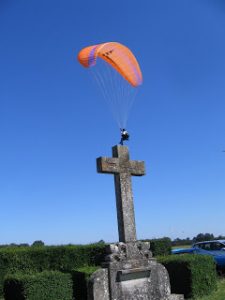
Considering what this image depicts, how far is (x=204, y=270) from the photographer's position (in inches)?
558

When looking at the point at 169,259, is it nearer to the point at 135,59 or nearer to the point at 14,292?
the point at 14,292

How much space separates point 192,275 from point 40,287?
469cm

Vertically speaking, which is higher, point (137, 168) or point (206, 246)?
point (137, 168)

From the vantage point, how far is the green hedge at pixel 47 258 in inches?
583

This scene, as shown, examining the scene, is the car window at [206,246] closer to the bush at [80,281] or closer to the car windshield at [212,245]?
the car windshield at [212,245]

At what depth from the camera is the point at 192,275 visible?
13.7 meters

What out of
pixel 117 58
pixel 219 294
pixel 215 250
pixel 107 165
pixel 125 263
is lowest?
pixel 219 294

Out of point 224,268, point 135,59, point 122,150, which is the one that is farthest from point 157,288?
point 224,268

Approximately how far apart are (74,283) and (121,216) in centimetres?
421

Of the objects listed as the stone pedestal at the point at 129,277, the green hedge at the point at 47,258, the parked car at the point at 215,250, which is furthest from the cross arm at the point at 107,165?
the parked car at the point at 215,250

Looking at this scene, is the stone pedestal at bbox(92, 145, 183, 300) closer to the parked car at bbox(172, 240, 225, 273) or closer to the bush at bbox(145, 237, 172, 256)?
the parked car at bbox(172, 240, 225, 273)

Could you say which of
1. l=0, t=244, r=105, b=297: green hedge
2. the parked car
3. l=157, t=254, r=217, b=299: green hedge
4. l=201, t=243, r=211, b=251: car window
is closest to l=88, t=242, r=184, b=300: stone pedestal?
l=157, t=254, r=217, b=299: green hedge

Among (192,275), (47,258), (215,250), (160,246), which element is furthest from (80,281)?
(215,250)

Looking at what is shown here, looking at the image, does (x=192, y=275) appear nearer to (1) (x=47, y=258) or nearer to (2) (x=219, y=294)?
(2) (x=219, y=294)
